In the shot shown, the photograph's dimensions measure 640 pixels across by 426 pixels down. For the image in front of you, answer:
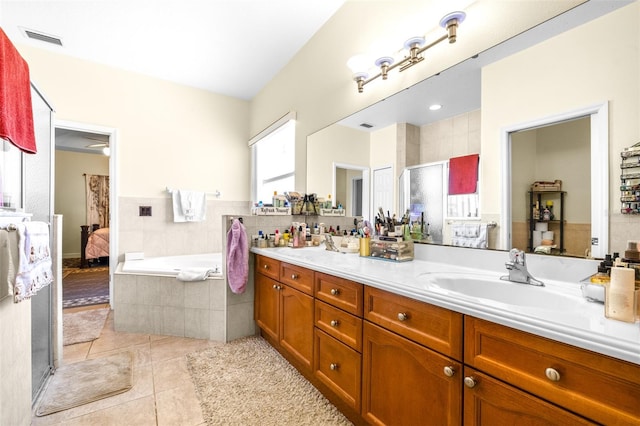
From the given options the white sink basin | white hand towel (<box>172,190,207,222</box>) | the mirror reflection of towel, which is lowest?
the white sink basin

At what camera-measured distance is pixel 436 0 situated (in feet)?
5.02

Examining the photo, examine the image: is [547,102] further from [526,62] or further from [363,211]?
[363,211]

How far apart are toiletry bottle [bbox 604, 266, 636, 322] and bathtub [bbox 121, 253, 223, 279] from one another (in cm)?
231

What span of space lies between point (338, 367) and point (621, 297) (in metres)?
1.12

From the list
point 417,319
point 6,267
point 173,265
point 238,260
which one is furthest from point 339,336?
point 173,265

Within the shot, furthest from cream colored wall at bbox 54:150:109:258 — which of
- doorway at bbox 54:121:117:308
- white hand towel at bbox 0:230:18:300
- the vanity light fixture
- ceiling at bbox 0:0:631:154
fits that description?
the vanity light fixture

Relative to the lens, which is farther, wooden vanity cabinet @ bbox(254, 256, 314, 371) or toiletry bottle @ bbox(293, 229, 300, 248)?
toiletry bottle @ bbox(293, 229, 300, 248)

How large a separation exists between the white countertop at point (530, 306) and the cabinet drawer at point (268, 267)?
53 centimetres

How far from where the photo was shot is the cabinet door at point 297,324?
5.32 feet

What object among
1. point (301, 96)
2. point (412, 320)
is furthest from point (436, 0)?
point (412, 320)

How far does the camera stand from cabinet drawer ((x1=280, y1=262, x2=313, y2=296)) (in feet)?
→ 5.31

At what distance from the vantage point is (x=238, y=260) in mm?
2217

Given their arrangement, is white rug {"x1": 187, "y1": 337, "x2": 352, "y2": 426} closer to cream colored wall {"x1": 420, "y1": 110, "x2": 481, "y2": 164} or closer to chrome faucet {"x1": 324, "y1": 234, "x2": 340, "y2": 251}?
chrome faucet {"x1": 324, "y1": 234, "x2": 340, "y2": 251}

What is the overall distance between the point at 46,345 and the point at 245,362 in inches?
49.3
